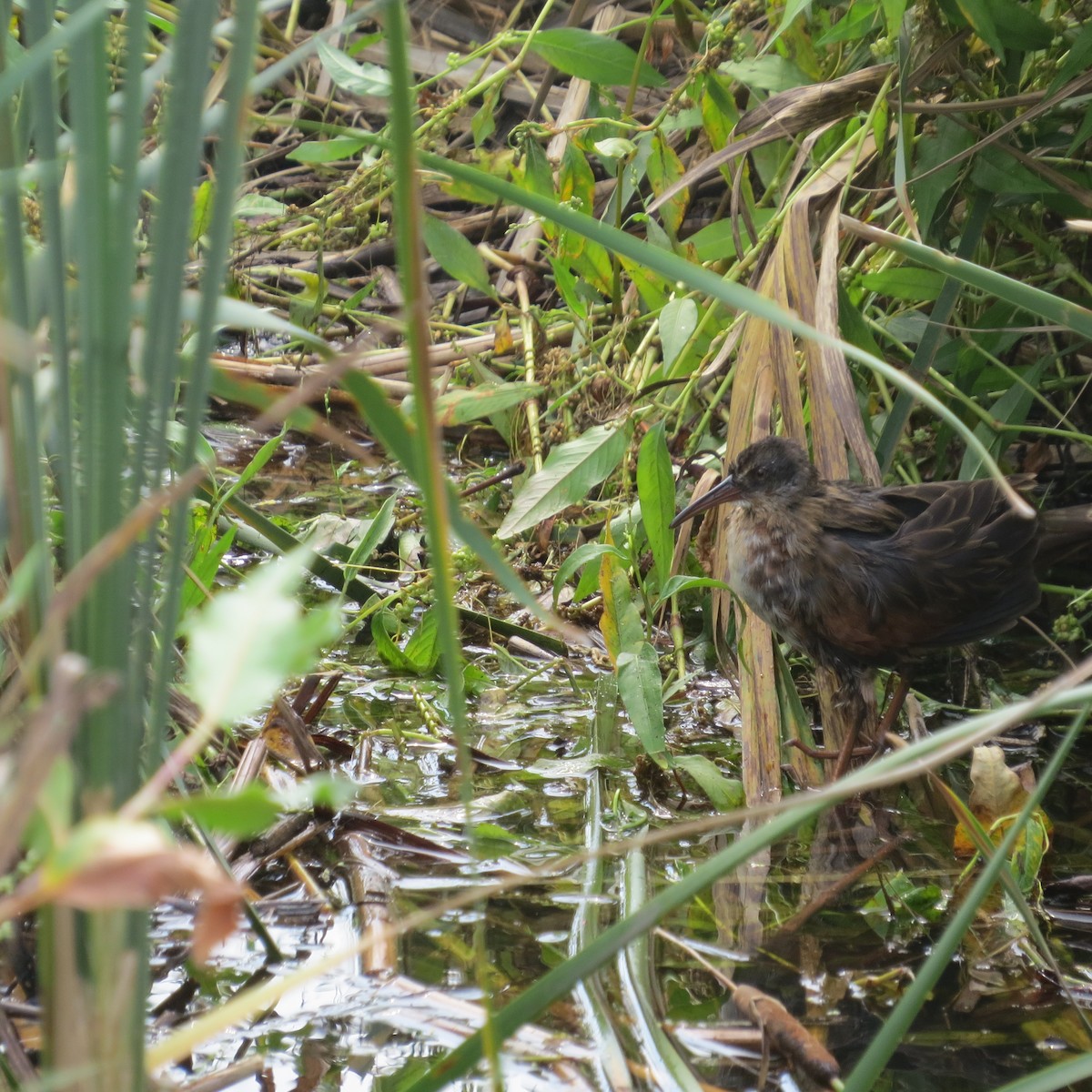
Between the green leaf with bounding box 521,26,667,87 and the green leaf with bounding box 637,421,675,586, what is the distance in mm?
992

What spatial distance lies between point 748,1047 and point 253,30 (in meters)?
1.36

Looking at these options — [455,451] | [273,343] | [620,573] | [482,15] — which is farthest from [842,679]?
[482,15]

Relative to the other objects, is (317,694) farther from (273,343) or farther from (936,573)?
(273,343)

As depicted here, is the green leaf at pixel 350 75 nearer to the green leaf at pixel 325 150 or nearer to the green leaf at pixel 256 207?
the green leaf at pixel 325 150

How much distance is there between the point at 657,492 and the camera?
2623mm

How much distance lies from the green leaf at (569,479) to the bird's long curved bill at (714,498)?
0.20 m

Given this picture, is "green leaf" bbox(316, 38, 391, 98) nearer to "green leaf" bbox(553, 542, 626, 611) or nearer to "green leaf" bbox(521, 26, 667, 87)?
"green leaf" bbox(521, 26, 667, 87)

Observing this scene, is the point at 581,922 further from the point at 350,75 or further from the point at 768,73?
the point at 768,73

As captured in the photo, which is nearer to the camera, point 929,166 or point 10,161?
point 10,161

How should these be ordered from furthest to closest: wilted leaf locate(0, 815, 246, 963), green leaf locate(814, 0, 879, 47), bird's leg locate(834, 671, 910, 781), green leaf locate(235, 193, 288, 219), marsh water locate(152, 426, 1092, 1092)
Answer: green leaf locate(235, 193, 288, 219)
green leaf locate(814, 0, 879, 47)
bird's leg locate(834, 671, 910, 781)
marsh water locate(152, 426, 1092, 1092)
wilted leaf locate(0, 815, 246, 963)

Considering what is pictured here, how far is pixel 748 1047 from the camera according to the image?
1.66 m

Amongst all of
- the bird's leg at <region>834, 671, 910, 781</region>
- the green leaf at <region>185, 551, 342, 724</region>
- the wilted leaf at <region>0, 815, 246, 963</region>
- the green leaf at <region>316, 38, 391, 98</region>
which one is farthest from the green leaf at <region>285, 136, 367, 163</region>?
the wilted leaf at <region>0, 815, 246, 963</region>

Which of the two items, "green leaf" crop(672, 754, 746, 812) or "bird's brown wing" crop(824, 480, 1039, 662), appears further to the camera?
"bird's brown wing" crop(824, 480, 1039, 662)

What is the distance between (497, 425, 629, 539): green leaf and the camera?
2779 millimetres
